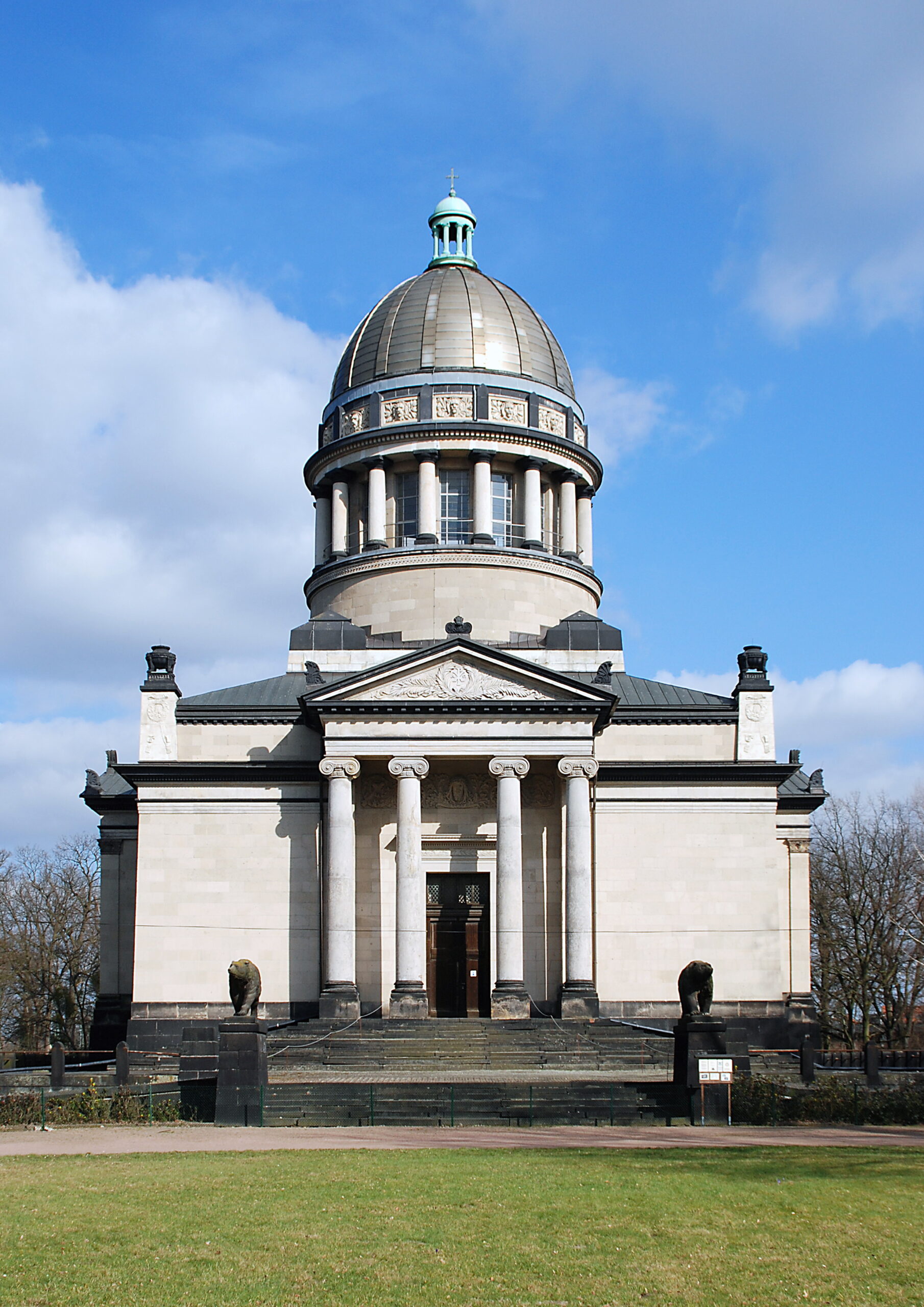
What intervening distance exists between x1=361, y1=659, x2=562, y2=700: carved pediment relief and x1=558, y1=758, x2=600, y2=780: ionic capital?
73.3 inches

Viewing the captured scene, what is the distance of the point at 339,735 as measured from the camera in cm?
4119

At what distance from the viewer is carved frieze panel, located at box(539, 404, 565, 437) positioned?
172 feet

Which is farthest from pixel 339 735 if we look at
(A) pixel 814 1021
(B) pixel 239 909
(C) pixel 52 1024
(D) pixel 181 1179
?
(C) pixel 52 1024

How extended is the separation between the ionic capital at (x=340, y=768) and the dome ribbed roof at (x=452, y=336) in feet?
57.4

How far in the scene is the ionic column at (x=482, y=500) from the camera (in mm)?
49938

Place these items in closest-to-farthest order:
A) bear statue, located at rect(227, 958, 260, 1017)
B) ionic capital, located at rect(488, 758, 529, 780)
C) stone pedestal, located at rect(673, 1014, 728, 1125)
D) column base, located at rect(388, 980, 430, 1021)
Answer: stone pedestal, located at rect(673, 1014, 728, 1125)
bear statue, located at rect(227, 958, 260, 1017)
column base, located at rect(388, 980, 430, 1021)
ionic capital, located at rect(488, 758, 529, 780)

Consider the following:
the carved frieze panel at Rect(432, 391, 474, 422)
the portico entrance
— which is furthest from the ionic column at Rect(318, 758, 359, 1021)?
the carved frieze panel at Rect(432, 391, 474, 422)

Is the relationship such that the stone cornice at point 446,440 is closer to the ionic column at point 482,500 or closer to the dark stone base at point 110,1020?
the ionic column at point 482,500

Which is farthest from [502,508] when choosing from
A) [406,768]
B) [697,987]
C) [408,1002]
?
[697,987]

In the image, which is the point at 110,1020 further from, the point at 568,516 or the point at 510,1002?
the point at 568,516

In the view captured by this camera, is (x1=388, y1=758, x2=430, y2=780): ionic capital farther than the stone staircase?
Yes

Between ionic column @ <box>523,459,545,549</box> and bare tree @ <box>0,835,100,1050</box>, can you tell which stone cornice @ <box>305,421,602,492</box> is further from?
bare tree @ <box>0,835,100,1050</box>

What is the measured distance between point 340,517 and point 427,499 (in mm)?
3891

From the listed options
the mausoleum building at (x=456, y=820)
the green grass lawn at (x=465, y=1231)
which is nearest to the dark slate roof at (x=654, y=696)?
the mausoleum building at (x=456, y=820)
